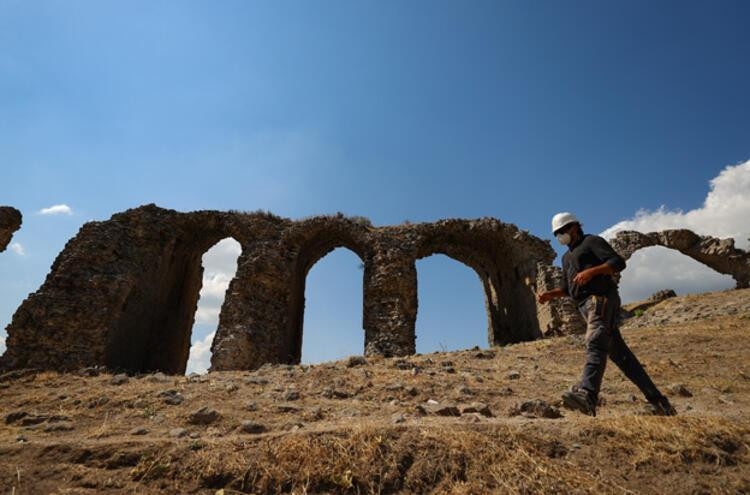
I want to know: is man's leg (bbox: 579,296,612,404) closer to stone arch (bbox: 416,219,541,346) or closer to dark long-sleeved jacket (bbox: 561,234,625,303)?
dark long-sleeved jacket (bbox: 561,234,625,303)

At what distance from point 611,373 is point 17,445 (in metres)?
7.04

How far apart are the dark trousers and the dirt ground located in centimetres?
29

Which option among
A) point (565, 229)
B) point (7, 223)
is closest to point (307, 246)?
point (7, 223)

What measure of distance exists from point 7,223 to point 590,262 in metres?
16.8

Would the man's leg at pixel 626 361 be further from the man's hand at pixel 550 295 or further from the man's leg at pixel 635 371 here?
the man's hand at pixel 550 295

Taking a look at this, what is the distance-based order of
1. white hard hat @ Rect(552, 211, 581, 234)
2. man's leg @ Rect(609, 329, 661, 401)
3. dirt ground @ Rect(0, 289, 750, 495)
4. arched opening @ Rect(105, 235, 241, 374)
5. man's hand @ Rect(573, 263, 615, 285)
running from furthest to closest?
arched opening @ Rect(105, 235, 241, 374) < white hard hat @ Rect(552, 211, 581, 234) < man's hand @ Rect(573, 263, 615, 285) < man's leg @ Rect(609, 329, 661, 401) < dirt ground @ Rect(0, 289, 750, 495)

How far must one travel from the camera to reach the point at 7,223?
13000 millimetres

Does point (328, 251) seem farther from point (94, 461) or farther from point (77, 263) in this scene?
point (94, 461)

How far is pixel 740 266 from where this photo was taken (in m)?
21.0

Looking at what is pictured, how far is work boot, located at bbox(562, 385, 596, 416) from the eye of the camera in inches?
134

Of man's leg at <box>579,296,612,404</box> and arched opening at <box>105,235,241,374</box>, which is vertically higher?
arched opening at <box>105,235,241,374</box>

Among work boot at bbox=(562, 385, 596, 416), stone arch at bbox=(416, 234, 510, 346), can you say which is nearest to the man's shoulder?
work boot at bbox=(562, 385, 596, 416)

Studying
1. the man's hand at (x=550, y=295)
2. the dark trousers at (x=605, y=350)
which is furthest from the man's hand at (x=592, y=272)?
the man's hand at (x=550, y=295)

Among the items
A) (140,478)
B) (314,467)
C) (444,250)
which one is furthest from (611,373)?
(444,250)
